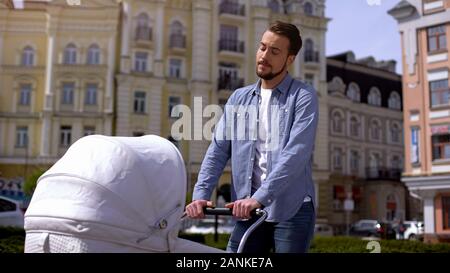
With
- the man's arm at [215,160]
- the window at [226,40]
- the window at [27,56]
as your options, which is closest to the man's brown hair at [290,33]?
the man's arm at [215,160]

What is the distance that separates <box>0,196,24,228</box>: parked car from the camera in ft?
11.7

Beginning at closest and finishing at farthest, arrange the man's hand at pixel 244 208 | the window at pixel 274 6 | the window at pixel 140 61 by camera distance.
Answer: the man's hand at pixel 244 208 → the window at pixel 274 6 → the window at pixel 140 61

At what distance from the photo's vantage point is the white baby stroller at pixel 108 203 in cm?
137

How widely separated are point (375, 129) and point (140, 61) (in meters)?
5.66

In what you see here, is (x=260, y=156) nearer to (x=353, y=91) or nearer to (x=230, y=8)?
(x=230, y=8)

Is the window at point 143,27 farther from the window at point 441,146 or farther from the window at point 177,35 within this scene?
the window at point 441,146

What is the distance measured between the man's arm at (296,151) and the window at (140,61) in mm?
2884

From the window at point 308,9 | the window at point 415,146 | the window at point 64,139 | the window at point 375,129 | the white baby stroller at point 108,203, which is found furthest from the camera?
the window at point 375,129

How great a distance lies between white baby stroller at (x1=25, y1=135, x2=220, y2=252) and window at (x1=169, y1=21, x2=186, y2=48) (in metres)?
2.41

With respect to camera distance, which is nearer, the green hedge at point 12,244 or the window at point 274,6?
the green hedge at point 12,244

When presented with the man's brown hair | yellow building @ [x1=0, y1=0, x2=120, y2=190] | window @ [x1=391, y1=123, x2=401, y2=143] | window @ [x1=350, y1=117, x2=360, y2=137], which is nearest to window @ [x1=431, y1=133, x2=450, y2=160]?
window @ [x1=391, y1=123, x2=401, y2=143]
